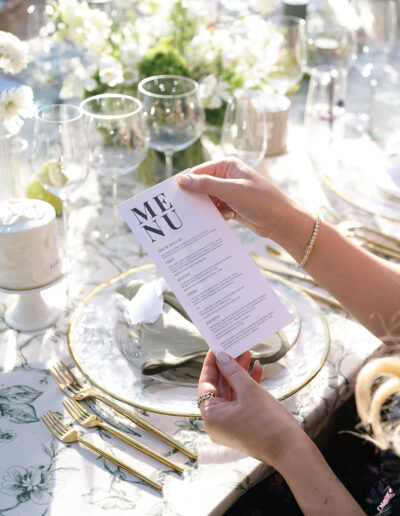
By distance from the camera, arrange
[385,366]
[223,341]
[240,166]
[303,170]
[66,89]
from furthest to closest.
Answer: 1. [303,170]
2. [66,89]
3. [240,166]
4. [223,341]
5. [385,366]

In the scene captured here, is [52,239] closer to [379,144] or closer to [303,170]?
[303,170]

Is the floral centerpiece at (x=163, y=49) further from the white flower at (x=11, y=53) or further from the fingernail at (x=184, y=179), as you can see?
the fingernail at (x=184, y=179)

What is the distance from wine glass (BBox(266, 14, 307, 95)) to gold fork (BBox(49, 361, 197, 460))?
1.13 meters

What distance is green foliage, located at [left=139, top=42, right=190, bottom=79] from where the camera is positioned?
58.3 inches

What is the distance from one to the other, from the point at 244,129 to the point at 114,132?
0.99ft

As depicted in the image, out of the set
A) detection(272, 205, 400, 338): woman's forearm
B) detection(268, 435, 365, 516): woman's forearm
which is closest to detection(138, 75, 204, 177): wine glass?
detection(272, 205, 400, 338): woman's forearm

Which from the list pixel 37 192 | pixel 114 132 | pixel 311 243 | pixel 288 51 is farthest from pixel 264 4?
pixel 311 243

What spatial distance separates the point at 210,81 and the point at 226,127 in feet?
0.66

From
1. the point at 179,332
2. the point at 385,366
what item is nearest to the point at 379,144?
the point at 179,332

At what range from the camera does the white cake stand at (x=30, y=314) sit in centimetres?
107

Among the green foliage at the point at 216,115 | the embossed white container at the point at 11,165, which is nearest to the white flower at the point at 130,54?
the green foliage at the point at 216,115

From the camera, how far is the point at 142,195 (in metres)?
0.89

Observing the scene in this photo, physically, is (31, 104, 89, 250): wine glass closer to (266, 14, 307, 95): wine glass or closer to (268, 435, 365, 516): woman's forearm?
(268, 435, 365, 516): woman's forearm

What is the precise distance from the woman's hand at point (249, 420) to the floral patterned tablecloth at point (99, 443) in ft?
0.14
